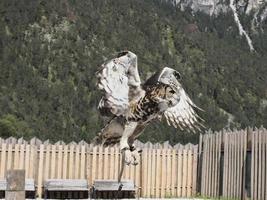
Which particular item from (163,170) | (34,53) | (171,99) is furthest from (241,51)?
(171,99)

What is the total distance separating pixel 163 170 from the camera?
20.0m

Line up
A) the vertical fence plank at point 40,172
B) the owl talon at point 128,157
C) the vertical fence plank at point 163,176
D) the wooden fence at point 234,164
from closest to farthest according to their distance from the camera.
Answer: the owl talon at point 128,157 → the wooden fence at point 234,164 → the vertical fence plank at point 40,172 → the vertical fence plank at point 163,176

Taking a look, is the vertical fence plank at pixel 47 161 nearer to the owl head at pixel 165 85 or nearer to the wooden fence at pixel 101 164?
the wooden fence at pixel 101 164

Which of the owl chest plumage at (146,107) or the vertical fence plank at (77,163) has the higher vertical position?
the owl chest plumage at (146,107)

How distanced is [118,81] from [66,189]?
37.5 ft

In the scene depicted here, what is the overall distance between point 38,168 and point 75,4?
68730 mm

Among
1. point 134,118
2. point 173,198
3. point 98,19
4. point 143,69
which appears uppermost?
point 98,19

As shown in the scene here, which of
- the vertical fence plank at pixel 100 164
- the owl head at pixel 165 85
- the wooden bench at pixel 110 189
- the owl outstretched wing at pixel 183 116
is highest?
the owl head at pixel 165 85

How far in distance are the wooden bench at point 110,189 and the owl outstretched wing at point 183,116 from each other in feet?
32.3

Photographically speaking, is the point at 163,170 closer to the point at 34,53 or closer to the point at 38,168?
the point at 38,168

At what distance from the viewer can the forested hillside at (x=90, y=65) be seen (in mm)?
Result: 64812

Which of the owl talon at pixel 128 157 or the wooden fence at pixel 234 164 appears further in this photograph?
the wooden fence at pixel 234 164

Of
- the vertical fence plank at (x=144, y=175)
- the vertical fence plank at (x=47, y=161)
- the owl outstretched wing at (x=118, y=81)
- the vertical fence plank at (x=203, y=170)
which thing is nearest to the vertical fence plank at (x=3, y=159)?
the vertical fence plank at (x=47, y=161)

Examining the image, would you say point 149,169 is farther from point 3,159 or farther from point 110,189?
point 3,159
